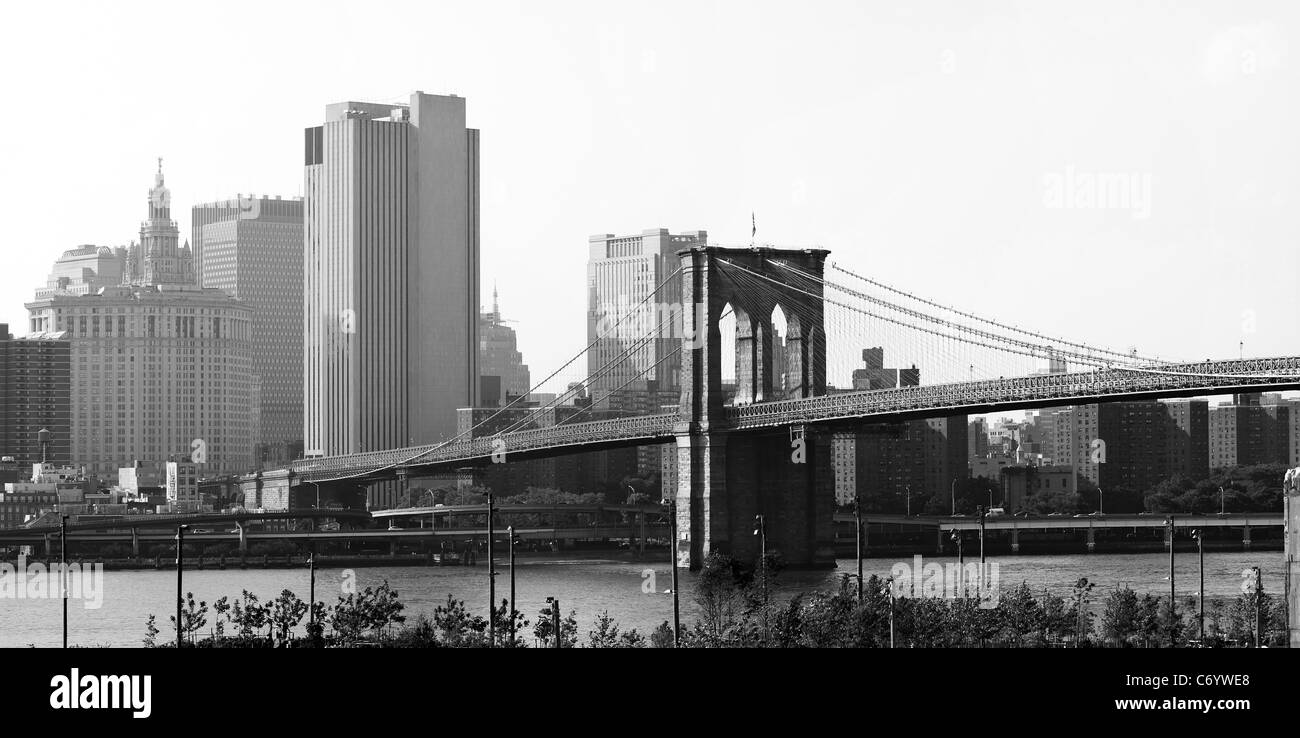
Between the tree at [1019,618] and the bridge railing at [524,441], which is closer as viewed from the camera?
the tree at [1019,618]

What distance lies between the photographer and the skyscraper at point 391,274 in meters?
158

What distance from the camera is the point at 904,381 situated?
10844 cm

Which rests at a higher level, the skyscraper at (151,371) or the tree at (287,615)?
the skyscraper at (151,371)

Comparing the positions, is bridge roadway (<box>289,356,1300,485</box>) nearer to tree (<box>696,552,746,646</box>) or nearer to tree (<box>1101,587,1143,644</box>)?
tree (<box>696,552,746,646</box>)

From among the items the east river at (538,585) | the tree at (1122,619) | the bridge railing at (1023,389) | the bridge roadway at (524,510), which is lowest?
the east river at (538,585)

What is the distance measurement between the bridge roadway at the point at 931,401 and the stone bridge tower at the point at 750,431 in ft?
3.40

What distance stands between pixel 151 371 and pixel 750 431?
396 feet

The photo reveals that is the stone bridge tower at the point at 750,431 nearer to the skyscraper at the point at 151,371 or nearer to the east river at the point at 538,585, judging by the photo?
the east river at the point at 538,585

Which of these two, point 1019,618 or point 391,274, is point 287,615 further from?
point 391,274

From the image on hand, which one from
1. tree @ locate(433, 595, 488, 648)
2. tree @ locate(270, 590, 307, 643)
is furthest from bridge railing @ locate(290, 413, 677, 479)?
tree @ locate(433, 595, 488, 648)

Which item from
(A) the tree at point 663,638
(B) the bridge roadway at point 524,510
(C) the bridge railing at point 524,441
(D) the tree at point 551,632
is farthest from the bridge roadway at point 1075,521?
(A) the tree at point 663,638

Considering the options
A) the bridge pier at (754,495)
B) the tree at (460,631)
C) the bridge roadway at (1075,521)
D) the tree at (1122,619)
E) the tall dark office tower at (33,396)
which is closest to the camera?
the tree at (460,631)
